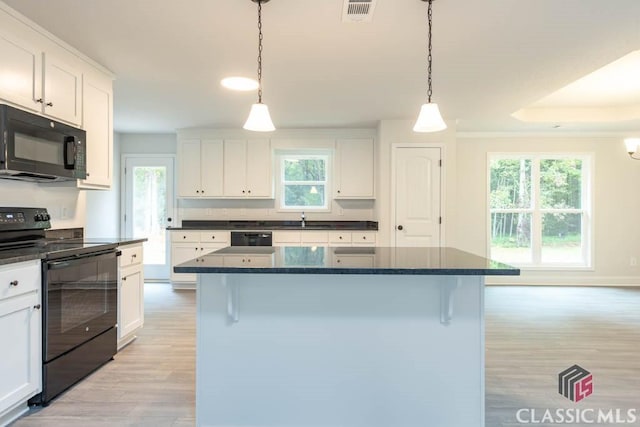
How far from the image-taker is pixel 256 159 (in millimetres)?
5402

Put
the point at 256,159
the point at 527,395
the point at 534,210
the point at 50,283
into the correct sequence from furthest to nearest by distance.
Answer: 1. the point at 534,210
2. the point at 256,159
3. the point at 527,395
4. the point at 50,283

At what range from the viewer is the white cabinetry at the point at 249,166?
540cm

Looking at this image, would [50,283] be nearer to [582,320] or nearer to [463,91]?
[463,91]

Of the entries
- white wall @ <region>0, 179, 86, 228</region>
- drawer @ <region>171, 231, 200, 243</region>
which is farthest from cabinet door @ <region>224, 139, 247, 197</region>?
white wall @ <region>0, 179, 86, 228</region>

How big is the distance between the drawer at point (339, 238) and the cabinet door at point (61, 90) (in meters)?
3.06

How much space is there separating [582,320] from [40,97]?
5035mm

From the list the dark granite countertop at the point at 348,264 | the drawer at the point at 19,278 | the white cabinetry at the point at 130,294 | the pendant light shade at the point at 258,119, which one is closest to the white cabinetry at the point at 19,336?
the drawer at the point at 19,278

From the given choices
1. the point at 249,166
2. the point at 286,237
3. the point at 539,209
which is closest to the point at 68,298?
the point at 286,237

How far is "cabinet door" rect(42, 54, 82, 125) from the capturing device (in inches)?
101

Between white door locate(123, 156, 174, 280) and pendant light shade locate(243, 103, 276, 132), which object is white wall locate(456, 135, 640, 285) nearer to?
pendant light shade locate(243, 103, 276, 132)

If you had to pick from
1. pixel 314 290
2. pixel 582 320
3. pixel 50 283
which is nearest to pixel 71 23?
pixel 50 283

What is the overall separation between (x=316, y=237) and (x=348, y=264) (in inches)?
131

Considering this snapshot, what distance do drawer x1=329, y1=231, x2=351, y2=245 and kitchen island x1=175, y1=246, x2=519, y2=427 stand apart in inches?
121

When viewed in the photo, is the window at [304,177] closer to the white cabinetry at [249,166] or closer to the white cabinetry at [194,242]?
the white cabinetry at [249,166]
